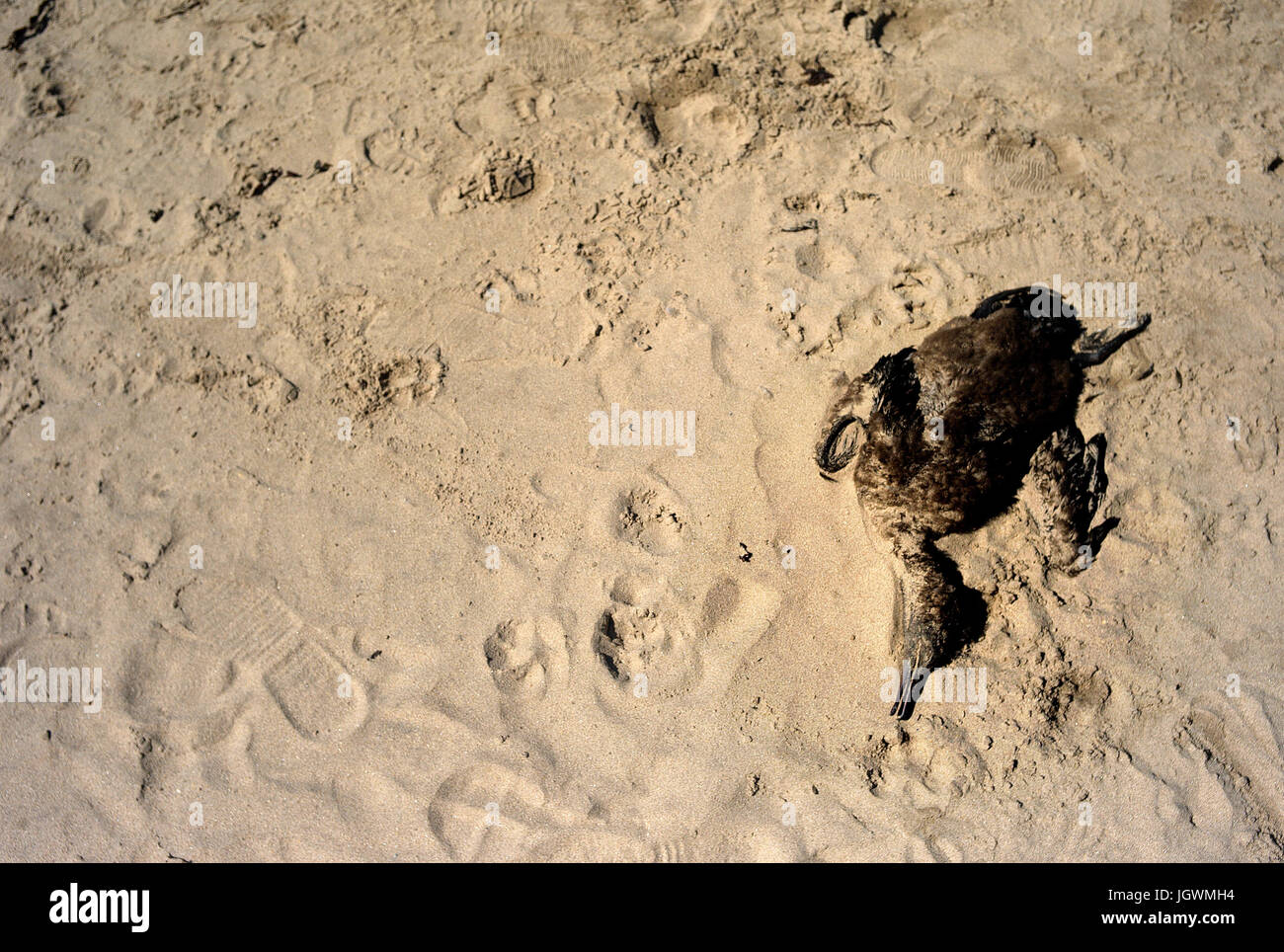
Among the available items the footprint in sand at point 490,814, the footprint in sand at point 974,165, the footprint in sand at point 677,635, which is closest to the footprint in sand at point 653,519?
the footprint in sand at point 677,635

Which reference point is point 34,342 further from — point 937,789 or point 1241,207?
point 1241,207

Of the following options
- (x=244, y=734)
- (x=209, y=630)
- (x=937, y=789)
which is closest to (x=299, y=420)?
(x=209, y=630)

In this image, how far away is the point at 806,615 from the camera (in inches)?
142

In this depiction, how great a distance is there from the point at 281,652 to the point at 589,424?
1747mm

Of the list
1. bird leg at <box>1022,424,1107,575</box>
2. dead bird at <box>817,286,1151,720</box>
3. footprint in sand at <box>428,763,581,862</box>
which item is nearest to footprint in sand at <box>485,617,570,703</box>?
footprint in sand at <box>428,763,581,862</box>

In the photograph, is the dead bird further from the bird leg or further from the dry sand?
the dry sand

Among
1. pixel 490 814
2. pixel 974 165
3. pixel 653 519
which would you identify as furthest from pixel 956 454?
pixel 490 814

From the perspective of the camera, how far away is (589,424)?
388cm

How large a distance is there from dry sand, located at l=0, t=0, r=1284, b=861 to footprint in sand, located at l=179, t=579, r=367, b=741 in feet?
0.06

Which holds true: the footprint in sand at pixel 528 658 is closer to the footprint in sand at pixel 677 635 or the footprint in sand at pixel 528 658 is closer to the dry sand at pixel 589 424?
the dry sand at pixel 589 424

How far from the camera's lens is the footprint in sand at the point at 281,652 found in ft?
11.4

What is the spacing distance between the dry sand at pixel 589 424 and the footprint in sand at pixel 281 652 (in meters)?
0.02

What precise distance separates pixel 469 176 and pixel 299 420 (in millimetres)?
1637

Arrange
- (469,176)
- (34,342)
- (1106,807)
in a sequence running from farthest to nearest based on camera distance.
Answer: (469,176) → (34,342) → (1106,807)
